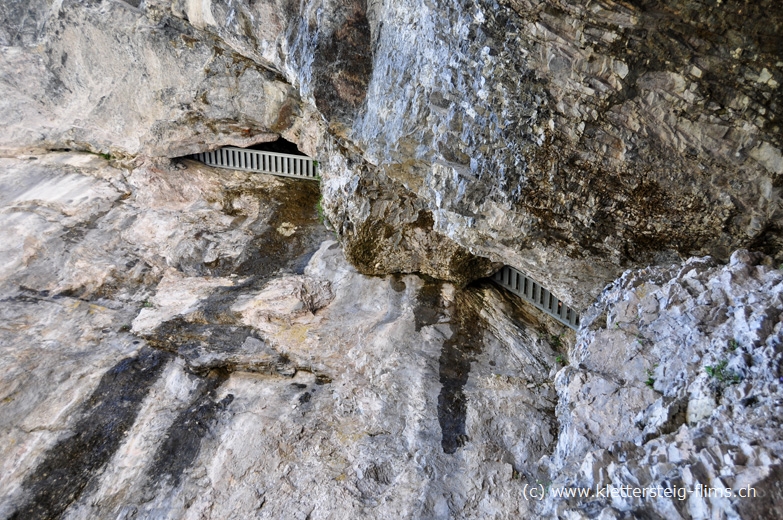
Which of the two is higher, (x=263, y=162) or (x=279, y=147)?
(x=279, y=147)

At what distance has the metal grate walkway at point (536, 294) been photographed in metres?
5.43

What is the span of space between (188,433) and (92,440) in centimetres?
74

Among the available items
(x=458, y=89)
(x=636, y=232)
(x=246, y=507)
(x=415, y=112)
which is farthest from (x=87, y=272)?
(x=636, y=232)

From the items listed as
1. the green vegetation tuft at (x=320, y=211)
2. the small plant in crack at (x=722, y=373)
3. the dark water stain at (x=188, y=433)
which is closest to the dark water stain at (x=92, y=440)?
the dark water stain at (x=188, y=433)

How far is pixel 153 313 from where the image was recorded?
18.6 feet

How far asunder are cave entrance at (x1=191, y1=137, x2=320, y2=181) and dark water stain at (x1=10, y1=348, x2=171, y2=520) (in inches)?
145

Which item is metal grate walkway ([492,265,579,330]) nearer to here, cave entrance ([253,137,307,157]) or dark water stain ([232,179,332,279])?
dark water stain ([232,179,332,279])

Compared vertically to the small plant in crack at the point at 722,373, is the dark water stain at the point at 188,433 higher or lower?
lower

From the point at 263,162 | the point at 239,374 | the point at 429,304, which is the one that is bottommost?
the point at 239,374

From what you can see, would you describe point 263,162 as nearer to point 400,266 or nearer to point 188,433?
point 400,266

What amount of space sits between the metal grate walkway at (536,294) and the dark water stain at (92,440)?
362 centimetres

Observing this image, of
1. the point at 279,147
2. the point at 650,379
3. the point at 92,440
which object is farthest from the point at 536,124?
the point at 279,147

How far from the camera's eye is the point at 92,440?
14.1 feet

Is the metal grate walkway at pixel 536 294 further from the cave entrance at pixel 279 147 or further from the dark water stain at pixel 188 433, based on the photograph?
the cave entrance at pixel 279 147
